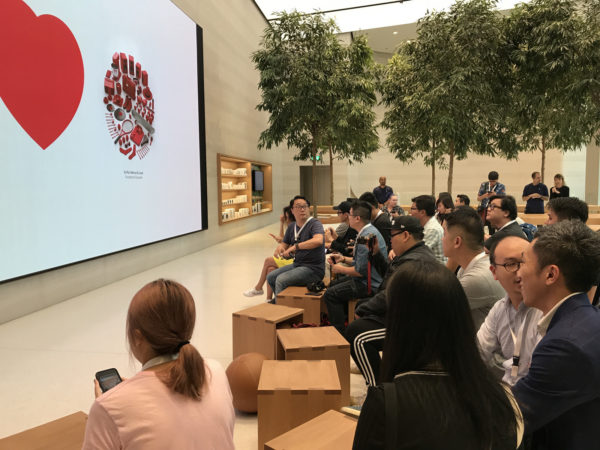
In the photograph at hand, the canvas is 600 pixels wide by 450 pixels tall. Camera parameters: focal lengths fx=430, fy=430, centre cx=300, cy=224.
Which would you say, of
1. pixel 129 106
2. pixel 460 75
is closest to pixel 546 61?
pixel 460 75

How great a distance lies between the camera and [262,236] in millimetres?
12859

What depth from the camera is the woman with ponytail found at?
1.09 metres

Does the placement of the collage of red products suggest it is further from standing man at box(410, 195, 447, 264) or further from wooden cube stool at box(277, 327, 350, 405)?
wooden cube stool at box(277, 327, 350, 405)

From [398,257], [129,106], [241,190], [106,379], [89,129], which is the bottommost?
[106,379]

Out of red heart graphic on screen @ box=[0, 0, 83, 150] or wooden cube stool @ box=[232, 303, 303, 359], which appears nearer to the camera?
wooden cube stool @ box=[232, 303, 303, 359]

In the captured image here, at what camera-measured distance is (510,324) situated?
1886 millimetres

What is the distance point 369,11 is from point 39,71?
45.0 ft

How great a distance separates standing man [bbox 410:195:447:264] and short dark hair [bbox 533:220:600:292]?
3.03 m

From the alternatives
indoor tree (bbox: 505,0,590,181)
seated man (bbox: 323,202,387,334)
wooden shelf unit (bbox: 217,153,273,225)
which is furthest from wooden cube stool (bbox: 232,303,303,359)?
wooden shelf unit (bbox: 217,153,273,225)

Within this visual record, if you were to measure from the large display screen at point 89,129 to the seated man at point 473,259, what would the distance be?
4566 millimetres

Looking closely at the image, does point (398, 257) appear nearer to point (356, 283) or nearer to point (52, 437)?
point (356, 283)

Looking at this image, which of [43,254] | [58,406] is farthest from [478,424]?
[43,254]

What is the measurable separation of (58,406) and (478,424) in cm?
295

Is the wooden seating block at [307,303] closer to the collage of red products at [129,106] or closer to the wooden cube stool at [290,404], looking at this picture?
the wooden cube stool at [290,404]
